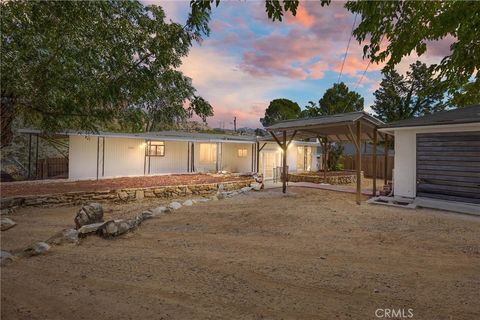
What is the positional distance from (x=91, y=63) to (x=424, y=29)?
359 centimetres

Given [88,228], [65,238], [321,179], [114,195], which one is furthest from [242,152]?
[65,238]

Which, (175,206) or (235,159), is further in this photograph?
(235,159)

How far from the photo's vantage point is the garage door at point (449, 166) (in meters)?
9.05

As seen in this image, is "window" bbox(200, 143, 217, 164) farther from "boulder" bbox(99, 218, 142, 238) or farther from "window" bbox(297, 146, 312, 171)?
"boulder" bbox(99, 218, 142, 238)

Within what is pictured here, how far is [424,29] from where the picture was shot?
2850 millimetres

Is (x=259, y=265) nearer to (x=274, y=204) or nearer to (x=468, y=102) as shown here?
(x=468, y=102)

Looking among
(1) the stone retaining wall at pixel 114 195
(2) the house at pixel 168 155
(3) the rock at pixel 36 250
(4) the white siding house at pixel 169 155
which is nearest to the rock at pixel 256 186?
(1) the stone retaining wall at pixel 114 195

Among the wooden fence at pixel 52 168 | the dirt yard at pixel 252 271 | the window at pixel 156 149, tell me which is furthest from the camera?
the window at pixel 156 149

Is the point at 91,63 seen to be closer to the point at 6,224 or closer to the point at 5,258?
the point at 5,258

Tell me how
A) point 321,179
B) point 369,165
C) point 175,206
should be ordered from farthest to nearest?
point 369,165
point 321,179
point 175,206

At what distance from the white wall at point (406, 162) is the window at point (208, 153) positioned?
44.6 feet

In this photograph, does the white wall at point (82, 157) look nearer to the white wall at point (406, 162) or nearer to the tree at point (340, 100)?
the white wall at point (406, 162)

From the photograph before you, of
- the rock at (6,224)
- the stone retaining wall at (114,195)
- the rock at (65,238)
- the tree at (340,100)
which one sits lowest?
the rock at (6,224)

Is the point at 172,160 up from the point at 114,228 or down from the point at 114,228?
up
